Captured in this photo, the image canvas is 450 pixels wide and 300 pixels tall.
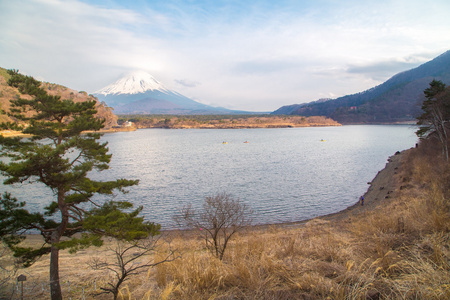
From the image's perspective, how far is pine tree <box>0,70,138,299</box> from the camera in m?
5.43

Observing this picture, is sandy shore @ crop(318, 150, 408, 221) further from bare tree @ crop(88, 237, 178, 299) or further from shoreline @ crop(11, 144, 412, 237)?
bare tree @ crop(88, 237, 178, 299)

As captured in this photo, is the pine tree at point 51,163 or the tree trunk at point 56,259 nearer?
the tree trunk at point 56,259

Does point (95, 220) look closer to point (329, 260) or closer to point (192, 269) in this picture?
point (192, 269)

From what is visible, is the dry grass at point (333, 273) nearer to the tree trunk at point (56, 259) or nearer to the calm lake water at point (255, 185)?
the tree trunk at point (56, 259)

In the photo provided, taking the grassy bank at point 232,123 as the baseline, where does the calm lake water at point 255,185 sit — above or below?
below

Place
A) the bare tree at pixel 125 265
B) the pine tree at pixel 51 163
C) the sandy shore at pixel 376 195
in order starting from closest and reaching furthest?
the bare tree at pixel 125 265
the pine tree at pixel 51 163
the sandy shore at pixel 376 195

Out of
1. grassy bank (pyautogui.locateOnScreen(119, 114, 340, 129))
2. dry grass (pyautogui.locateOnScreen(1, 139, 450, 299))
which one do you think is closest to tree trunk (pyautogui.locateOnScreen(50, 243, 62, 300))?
dry grass (pyautogui.locateOnScreen(1, 139, 450, 299))

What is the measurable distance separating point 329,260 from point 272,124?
150124 millimetres

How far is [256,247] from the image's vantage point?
17.0 feet

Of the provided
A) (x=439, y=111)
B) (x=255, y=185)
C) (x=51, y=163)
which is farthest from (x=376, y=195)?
(x=51, y=163)

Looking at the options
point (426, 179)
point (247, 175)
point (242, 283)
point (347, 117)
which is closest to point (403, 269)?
point (242, 283)

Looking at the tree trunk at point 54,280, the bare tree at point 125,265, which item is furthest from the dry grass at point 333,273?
the tree trunk at point 54,280

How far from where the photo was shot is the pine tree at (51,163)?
543 centimetres

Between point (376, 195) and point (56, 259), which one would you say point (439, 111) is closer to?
point (376, 195)
